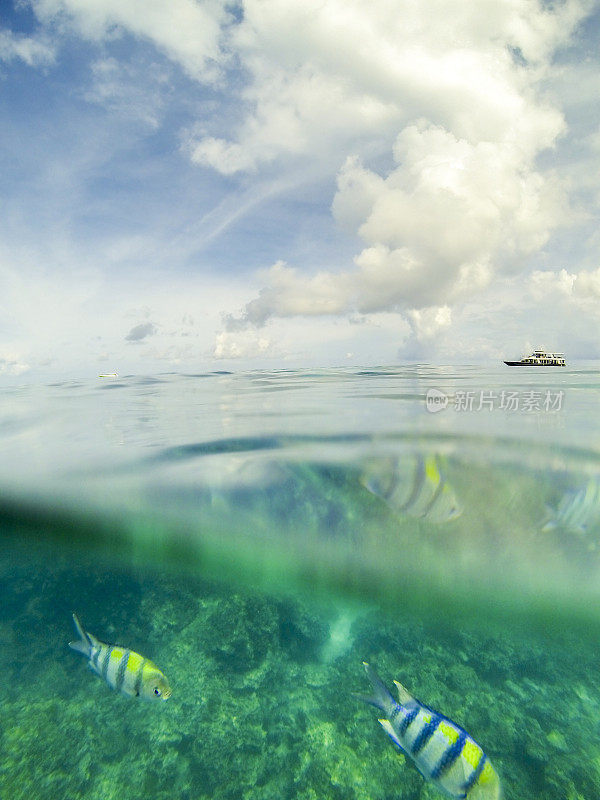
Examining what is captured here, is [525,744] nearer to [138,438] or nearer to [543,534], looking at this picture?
[543,534]

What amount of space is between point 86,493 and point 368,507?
6.46 metres

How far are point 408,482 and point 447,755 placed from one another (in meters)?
5.67

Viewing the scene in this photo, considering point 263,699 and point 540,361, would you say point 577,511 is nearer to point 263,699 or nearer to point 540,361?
point 263,699

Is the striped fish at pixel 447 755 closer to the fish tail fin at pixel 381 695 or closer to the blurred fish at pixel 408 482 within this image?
the fish tail fin at pixel 381 695

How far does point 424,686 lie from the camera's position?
19.4ft

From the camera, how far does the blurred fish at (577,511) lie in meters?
7.52

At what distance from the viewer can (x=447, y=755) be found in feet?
9.04

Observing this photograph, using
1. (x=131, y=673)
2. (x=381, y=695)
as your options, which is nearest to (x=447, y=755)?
(x=381, y=695)

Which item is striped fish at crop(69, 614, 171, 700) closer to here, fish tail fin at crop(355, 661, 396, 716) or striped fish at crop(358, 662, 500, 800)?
fish tail fin at crop(355, 661, 396, 716)

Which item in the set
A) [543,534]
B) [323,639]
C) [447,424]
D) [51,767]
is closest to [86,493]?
[51,767]

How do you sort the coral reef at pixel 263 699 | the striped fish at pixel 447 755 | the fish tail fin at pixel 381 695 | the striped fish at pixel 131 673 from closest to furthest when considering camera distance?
the striped fish at pixel 447 755 < the fish tail fin at pixel 381 695 < the striped fish at pixel 131 673 < the coral reef at pixel 263 699

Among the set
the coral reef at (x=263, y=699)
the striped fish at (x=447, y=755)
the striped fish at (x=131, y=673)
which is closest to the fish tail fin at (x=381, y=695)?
the striped fish at (x=447, y=755)

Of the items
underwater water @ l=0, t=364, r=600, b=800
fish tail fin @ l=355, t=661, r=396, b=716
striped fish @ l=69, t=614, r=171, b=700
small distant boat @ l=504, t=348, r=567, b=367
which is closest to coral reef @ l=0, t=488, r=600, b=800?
underwater water @ l=0, t=364, r=600, b=800

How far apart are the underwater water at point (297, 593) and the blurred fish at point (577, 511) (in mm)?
41
